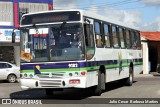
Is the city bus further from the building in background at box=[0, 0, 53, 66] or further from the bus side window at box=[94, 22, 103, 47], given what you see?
the building in background at box=[0, 0, 53, 66]

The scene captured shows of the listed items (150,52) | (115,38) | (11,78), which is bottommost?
(11,78)

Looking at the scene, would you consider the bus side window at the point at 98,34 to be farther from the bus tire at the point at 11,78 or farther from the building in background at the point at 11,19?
the building in background at the point at 11,19

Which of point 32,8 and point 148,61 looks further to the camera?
point 148,61

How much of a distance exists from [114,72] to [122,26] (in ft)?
9.57

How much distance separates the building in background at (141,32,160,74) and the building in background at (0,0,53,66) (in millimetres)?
10160

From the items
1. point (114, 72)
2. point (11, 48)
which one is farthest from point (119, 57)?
point (11, 48)

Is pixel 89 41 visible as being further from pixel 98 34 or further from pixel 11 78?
pixel 11 78

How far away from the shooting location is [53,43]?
1444 cm

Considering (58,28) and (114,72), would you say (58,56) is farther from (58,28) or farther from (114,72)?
(114,72)

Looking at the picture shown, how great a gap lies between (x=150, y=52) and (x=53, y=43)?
93.5ft

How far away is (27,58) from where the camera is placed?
14.8 m

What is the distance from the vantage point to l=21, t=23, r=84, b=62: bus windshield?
46.8 ft

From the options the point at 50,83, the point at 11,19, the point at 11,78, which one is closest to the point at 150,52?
the point at 11,19

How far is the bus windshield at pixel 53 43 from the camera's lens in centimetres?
1425
